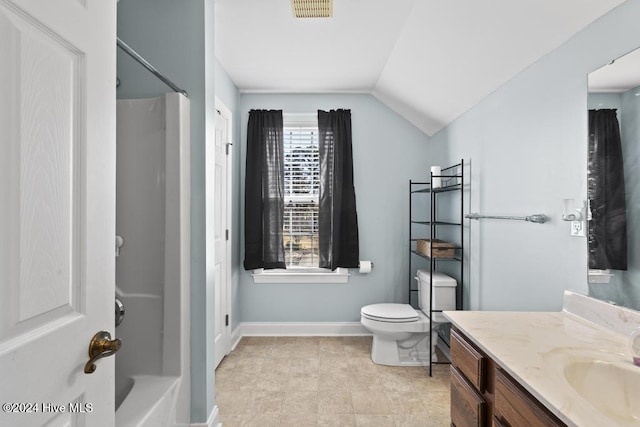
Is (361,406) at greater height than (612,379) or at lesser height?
lesser

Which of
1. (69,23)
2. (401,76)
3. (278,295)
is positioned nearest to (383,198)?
(401,76)

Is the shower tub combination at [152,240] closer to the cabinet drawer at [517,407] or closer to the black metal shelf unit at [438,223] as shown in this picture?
the cabinet drawer at [517,407]

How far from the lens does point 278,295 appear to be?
11.2ft

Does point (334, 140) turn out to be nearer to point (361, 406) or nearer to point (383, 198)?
point (383, 198)

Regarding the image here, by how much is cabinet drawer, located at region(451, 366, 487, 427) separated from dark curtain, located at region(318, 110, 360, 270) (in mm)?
1943

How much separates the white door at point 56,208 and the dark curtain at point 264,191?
7.70 ft

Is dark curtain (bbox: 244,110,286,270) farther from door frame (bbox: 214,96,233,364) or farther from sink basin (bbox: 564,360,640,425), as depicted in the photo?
sink basin (bbox: 564,360,640,425)

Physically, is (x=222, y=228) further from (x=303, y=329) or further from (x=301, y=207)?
(x=303, y=329)

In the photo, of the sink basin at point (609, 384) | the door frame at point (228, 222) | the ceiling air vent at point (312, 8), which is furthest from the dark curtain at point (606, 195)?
the door frame at point (228, 222)

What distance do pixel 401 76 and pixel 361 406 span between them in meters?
2.48

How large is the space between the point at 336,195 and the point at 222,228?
1.12 m

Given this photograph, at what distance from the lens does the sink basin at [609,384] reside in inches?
37.7

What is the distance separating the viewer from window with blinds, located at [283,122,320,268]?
11.3ft

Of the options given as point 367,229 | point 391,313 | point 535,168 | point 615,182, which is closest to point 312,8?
point 535,168
